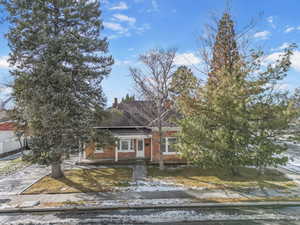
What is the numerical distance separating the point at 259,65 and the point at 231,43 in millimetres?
3044

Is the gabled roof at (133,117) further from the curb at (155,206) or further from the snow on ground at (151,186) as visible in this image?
the curb at (155,206)

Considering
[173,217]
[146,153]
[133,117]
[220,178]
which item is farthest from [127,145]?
[173,217]

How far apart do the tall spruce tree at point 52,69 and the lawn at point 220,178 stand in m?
5.77

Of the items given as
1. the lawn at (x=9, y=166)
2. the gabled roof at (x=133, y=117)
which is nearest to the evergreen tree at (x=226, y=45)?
the gabled roof at (x=133, y=117)

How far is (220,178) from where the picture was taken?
11.7 metres

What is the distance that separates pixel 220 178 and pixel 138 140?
804 cm

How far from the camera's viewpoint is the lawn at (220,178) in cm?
1047

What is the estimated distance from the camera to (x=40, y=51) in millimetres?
10820

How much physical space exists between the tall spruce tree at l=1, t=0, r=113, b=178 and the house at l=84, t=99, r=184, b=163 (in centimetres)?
485

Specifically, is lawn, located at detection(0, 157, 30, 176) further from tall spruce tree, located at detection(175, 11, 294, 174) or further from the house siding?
tall spruce tree, located at detection(175, 11, 294, 174)

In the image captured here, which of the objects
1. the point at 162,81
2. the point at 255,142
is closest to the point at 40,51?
the point at 162,81

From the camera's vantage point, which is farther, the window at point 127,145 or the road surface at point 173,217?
the window at point 127,145

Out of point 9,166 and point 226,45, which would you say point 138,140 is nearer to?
point 226,45

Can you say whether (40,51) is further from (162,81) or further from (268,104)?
(268,104)
